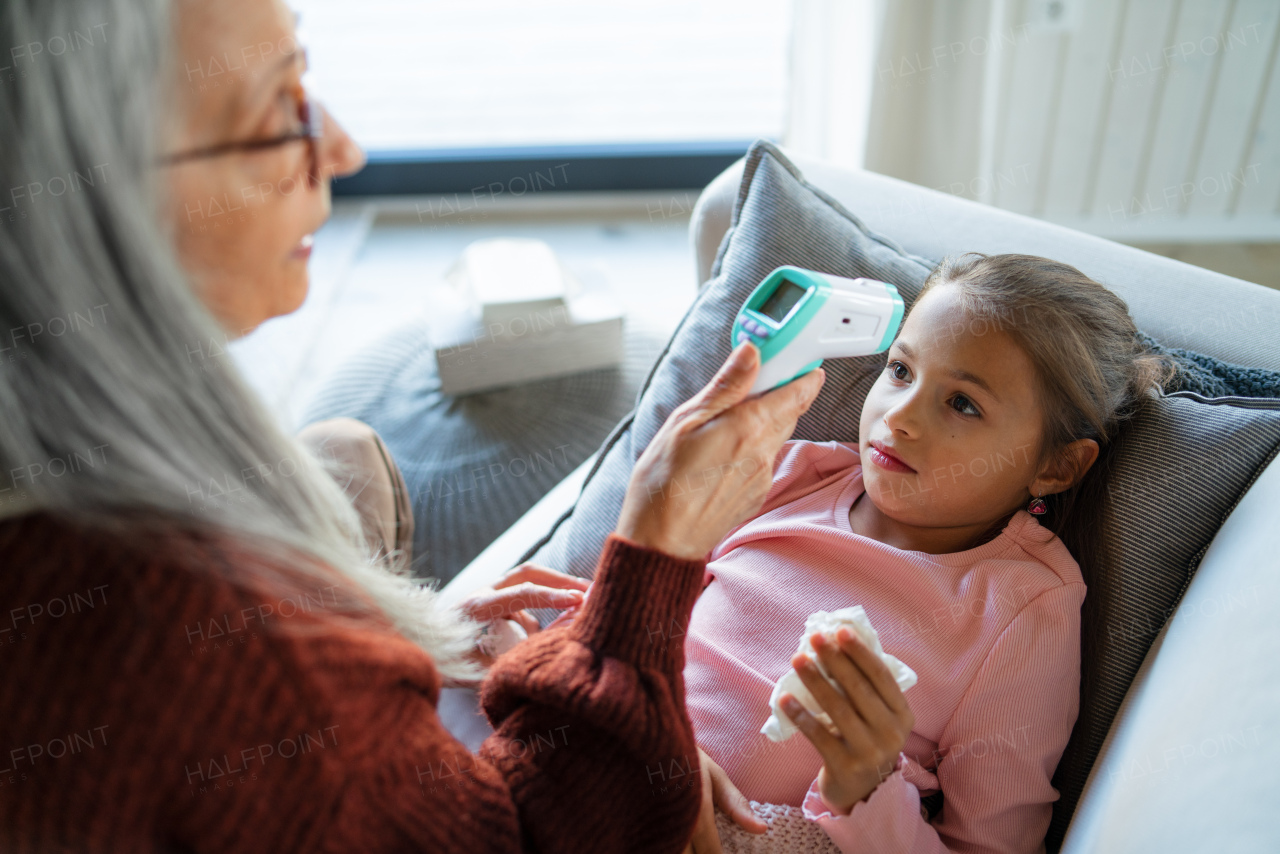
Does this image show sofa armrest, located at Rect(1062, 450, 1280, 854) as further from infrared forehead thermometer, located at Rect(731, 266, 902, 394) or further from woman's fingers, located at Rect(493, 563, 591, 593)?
woman's fingers, located at Rect(493, 563, 591, 593)

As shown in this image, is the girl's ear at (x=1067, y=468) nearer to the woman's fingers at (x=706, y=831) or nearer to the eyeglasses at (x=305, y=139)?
the woman's fingers at (x=706, y=831)

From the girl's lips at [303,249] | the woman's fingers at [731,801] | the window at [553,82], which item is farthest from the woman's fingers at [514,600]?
the window at [553,82]

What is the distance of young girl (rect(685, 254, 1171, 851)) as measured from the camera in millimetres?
904

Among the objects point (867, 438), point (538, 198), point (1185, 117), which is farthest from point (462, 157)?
point (867, 438)

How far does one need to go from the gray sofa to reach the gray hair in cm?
57

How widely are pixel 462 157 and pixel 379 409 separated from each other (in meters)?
1.43

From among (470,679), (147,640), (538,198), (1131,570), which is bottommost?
(538,198)

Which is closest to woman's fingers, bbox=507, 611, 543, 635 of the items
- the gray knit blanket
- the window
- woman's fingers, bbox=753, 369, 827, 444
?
woman's fingers, bbox=753, 369, 827, 444

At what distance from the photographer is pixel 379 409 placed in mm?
1862

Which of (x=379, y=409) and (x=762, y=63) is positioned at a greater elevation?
(x=762, y=63)

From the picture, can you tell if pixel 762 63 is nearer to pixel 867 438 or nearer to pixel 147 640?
pixel 867 438

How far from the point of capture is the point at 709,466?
838 millimetres

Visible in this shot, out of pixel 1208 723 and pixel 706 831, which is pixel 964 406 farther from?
pixel 706 831

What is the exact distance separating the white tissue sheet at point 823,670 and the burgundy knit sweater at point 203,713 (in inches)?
11.1
